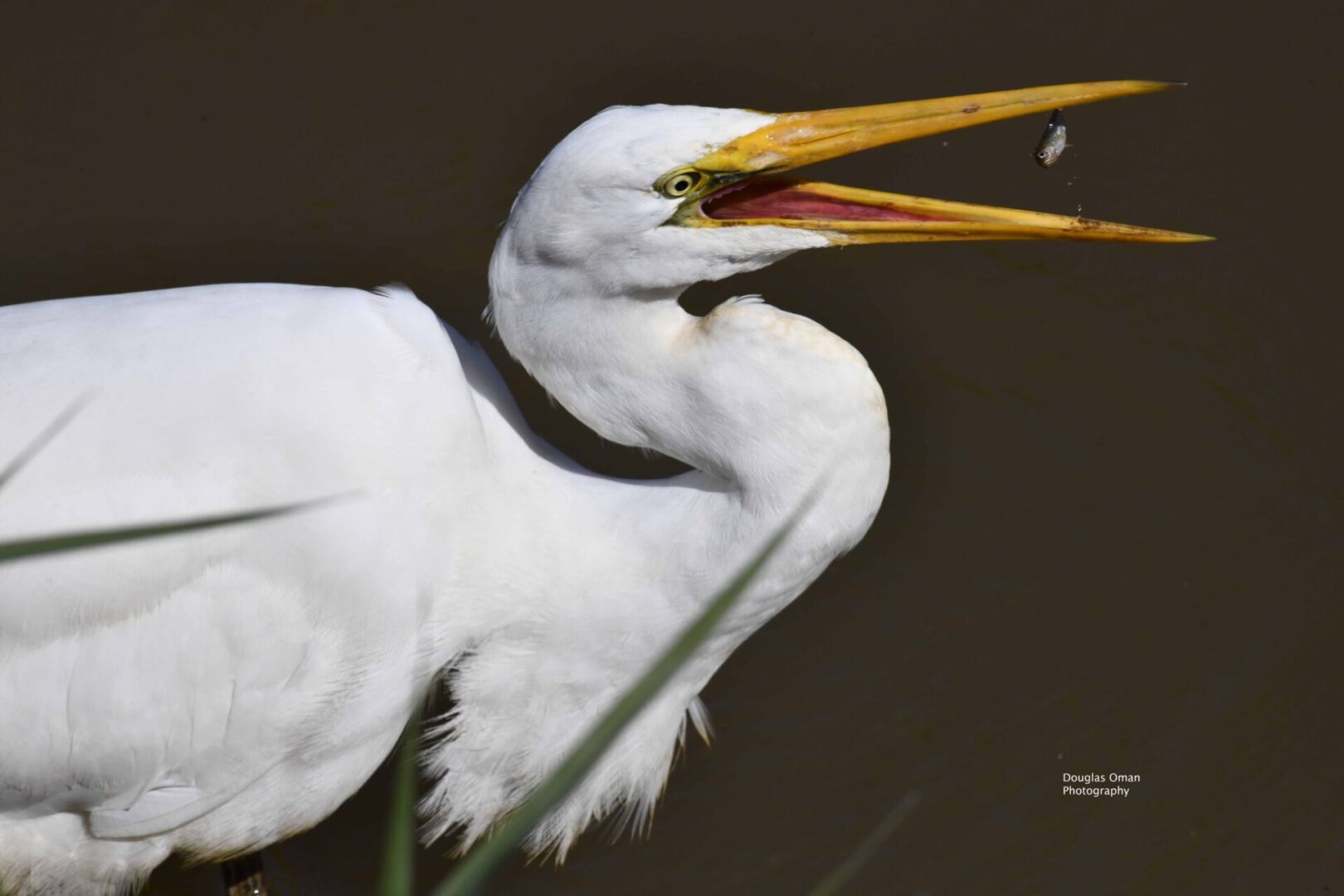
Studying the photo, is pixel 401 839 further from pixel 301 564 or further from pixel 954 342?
pixel 954 342

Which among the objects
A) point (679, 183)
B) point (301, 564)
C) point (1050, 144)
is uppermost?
point (679, 183)

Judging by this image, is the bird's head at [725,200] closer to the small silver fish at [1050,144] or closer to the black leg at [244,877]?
the small silver fish at [1050,144]

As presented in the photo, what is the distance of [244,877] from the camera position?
3406 millimetres

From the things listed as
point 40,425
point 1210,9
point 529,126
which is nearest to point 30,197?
point 529,126

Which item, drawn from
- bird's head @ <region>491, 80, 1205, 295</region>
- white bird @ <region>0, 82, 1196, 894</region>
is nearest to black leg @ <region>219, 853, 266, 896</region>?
white bird @ <region>0, 82, 1196, 894</region>

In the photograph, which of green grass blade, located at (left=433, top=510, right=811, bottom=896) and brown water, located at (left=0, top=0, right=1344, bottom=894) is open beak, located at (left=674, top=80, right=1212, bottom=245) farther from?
brown water, located at (left=0, top=0, right=1344, bottom=894)

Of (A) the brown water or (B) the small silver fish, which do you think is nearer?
(B) the small silver fish

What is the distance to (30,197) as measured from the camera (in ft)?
14.7

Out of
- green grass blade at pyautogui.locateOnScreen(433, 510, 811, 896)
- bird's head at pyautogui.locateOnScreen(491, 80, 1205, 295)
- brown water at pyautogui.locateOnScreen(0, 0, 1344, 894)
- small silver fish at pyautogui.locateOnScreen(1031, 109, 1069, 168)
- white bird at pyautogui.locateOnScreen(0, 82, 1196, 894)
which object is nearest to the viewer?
green grass blade at pyautogui.locateOnScreen(433, 510, 811, 896)

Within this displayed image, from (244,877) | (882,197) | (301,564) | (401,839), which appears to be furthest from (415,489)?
(401,839)

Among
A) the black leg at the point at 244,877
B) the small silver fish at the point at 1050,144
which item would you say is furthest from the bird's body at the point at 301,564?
the small silver fish at the point at 1050,144

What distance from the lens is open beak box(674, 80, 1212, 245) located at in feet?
8.11

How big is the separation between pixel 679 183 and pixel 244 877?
6.69ft

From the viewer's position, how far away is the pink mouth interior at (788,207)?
255 centimetres
